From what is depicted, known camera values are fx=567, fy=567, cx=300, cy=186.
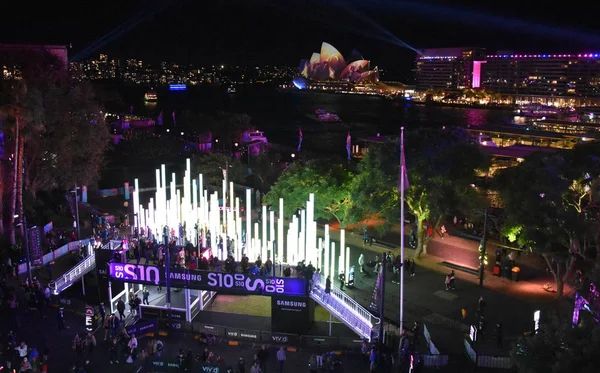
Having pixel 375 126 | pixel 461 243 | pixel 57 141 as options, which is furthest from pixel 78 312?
pixel 375 126

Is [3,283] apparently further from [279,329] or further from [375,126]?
[375,126]

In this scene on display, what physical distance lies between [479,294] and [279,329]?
34.4ft

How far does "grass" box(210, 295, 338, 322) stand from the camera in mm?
25891

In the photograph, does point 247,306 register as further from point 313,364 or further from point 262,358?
point 313,364

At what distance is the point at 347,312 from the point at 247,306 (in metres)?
5.70

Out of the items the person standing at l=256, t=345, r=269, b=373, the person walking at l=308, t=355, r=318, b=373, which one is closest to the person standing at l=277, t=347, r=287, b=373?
the person standing at l=256, t=345, r=269, b=373

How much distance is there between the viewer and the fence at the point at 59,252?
29.6 meters

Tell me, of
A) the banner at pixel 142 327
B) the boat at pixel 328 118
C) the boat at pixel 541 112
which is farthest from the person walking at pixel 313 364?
the boat at pixel 328 118

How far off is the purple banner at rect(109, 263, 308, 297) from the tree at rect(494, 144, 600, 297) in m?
11.1

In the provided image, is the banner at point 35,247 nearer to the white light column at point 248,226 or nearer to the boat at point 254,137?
the white light column at point 248,226

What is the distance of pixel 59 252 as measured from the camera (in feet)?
105

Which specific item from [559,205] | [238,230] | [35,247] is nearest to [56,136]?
[35,247]

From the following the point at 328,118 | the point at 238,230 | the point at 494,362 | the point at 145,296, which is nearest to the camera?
the point at 494,362

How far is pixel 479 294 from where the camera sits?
27.7 meters
